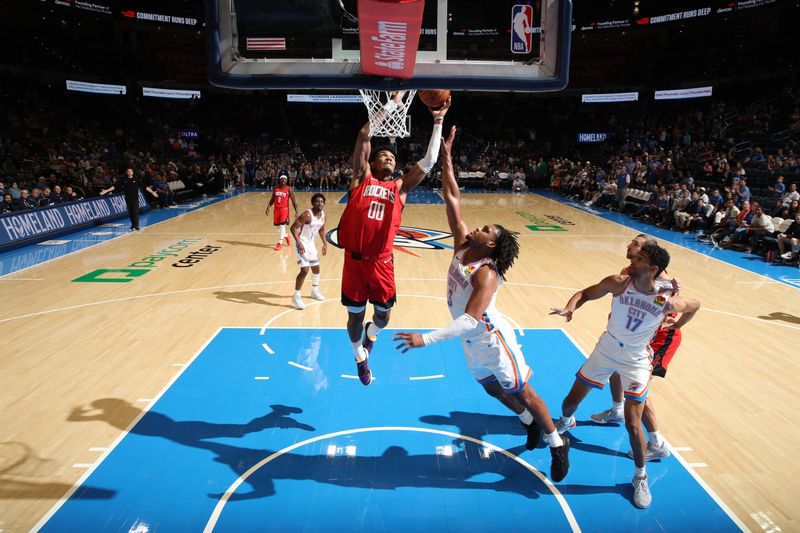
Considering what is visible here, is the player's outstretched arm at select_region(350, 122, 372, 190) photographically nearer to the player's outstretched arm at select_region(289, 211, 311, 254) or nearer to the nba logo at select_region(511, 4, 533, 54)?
the nba logo at select_region(511, 4, 533, 54)

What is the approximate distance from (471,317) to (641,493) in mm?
1763

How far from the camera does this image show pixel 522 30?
14.3 ft

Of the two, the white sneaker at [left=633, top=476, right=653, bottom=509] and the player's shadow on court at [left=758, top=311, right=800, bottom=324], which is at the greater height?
the white sneaker at [left=633, top=476, right=653, bottom=509]

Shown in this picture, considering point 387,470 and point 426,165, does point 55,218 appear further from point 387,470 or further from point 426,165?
point 387,470

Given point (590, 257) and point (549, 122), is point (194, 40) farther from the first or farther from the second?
point (590, 257)

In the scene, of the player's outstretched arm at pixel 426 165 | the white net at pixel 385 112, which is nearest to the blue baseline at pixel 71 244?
the white net at pixel 385 112

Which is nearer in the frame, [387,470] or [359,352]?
[387,470]

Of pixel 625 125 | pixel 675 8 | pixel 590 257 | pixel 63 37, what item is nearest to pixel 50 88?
pixel 63 37

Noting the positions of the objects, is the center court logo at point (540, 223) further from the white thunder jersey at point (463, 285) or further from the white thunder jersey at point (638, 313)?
the white thunder jersey at point (463, 285)

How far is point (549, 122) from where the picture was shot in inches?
1374

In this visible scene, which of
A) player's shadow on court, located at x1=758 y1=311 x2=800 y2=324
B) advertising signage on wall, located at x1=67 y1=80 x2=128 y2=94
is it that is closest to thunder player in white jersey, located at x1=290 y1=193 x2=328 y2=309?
player's shadow on court, located at x1=758 y1=311 x2=800 y2=324

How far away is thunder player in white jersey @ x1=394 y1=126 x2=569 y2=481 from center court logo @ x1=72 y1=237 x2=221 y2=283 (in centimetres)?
767

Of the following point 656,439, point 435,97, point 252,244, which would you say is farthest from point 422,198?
point 656,439

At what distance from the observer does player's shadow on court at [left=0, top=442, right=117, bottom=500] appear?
12.8 ft
